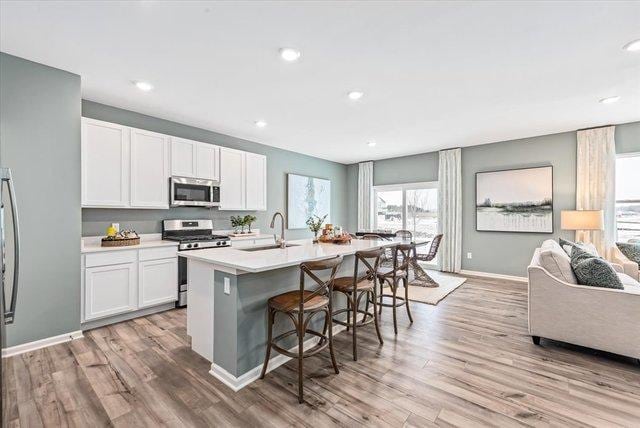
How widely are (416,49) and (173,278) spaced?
376cm

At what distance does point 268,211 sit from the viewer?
5875 millimetres

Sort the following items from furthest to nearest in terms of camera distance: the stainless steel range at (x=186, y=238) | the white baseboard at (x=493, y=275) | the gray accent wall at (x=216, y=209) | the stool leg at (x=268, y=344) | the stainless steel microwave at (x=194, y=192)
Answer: the white baseboard at (x=493, y=275) → the stainless steel microwave at (x=194, y=192) → the stainless steel range at (x=186, y=238) → the gray accent wall at (x=216, y=209) → the stool leg at (x=268, y=344)

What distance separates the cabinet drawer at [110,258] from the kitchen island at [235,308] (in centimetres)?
131

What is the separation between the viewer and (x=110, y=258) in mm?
3260

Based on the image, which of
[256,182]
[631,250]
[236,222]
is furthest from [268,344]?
[631,250]

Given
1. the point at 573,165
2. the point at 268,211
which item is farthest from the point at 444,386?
the point at 573,165

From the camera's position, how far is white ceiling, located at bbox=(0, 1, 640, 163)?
2049 mm

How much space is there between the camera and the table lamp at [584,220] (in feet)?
13.8

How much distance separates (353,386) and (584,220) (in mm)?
4352

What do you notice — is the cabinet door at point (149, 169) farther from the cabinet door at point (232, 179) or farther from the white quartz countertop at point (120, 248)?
the cabinet door at point (232, 179)

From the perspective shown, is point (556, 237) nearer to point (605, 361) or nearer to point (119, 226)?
point (605, 361)

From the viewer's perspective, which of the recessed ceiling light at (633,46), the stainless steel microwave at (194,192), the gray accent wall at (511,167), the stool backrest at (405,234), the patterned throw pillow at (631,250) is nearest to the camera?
the recessed ceiling light at (633,46)

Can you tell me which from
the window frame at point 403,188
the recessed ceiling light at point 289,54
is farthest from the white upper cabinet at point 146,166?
the window frame at point 403,188

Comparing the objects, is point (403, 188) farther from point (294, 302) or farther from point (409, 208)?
point (294, 302)
